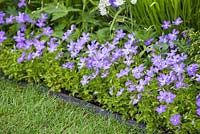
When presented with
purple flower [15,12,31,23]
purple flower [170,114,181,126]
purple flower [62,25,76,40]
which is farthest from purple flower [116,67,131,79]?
purple flower [15,12,31,23]

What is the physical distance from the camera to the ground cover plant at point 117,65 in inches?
123

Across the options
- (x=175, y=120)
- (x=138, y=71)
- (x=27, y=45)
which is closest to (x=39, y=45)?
(x=27, y=45)

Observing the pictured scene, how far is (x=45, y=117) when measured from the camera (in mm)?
3428

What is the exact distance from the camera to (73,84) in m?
3.57

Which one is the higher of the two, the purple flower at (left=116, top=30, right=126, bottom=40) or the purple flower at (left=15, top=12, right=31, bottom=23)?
the purple flower at (left=15, top=12, right=31, bottom=23)

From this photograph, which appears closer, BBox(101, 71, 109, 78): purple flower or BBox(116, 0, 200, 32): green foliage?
BBox(101, 71, 109, 78): purple flower

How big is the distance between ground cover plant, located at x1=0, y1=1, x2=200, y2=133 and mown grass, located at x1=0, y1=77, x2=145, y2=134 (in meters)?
0.10

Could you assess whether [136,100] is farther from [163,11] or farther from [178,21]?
[163,11]

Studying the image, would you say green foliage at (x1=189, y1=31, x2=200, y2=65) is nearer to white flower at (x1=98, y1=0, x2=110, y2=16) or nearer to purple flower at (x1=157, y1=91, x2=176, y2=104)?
purple flower at (x1=157, y1=91, x2=176, y2=104)

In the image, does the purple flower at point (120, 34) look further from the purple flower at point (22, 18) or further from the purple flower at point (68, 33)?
the purple flower at point (22, 18)

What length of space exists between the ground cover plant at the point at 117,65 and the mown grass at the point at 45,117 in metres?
0.10

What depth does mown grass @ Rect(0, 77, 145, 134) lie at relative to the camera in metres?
3.30

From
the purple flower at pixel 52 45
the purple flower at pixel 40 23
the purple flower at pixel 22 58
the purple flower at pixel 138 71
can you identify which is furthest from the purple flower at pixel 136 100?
the purple flower at pixel 40 23

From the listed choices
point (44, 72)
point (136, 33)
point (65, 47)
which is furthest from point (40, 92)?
point (136, 33)
